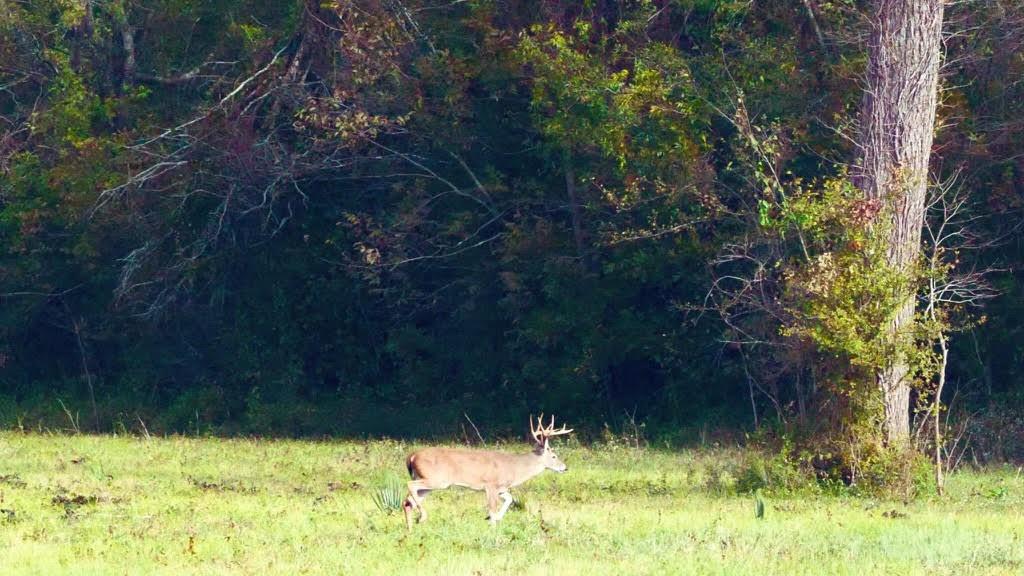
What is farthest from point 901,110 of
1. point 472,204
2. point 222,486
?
point 472,204

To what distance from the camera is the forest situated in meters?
20.7

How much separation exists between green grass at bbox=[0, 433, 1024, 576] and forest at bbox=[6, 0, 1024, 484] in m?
2.09

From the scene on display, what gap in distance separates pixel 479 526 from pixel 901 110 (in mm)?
6801

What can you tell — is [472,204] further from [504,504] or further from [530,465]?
[504,504]

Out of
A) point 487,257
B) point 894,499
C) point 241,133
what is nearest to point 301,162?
point 241,133

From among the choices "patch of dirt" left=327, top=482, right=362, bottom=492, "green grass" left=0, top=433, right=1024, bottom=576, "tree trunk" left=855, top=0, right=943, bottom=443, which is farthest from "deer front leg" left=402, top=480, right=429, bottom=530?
"tree trunk" left=855, top=0, right=943, bottom=443

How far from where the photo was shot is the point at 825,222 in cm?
1472

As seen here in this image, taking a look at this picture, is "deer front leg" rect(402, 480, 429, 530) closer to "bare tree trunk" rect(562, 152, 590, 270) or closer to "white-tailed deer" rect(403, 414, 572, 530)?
"white-tailed deer" rect(403, 414, 572, 530)

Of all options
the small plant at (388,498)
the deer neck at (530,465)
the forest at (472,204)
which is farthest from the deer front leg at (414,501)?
the forest at (472,204)

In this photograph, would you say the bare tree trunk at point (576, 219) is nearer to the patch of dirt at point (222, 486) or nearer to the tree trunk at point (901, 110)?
the tree trunk at point (901, 110)

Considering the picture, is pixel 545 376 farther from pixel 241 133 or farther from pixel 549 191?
pixel 241 133

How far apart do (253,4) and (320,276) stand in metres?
5.22

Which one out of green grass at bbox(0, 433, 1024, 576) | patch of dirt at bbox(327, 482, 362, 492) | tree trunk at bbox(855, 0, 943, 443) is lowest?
patch of dirt at bbox(327, 482, 362, 492)

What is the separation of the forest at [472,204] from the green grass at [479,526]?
2.09 m
